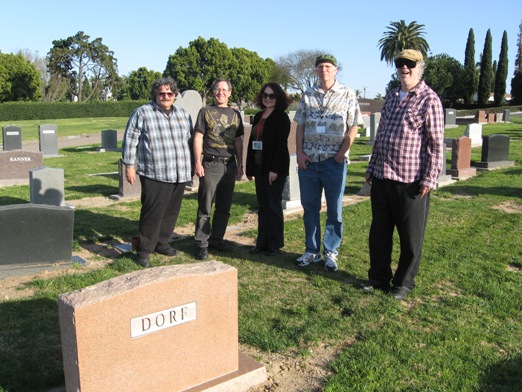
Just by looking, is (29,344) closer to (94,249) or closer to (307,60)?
(94,249)

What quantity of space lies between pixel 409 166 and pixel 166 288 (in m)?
2.32

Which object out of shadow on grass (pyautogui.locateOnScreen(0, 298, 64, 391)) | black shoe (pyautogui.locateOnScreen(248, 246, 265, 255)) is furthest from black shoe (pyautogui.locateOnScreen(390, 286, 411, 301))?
shadow on grass (pyautogui.locateOnScreen(0, 298, 64, 391))

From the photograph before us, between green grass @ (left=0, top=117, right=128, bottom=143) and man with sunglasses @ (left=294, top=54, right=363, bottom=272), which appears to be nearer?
man with sunglasses @ (left=294, top=54, right=363, bottom=272)

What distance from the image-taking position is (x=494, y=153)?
12609 millimetres

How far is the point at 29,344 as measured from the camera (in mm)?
3555

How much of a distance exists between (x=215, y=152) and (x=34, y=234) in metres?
1.93

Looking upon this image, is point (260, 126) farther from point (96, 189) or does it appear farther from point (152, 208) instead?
point (96, 189)

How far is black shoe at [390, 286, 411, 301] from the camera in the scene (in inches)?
170

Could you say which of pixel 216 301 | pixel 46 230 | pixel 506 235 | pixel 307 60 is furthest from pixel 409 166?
pixel 307 60

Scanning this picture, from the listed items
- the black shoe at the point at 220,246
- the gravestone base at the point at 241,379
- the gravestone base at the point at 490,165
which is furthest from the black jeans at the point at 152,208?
the gravestone base at the point at 490,165

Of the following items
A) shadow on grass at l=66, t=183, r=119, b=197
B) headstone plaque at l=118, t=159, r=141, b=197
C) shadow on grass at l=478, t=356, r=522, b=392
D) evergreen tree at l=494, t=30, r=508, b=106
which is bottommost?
shadow on grass at l=478, t=356, r=522, b=392

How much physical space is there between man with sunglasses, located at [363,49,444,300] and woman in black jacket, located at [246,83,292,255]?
1230mm

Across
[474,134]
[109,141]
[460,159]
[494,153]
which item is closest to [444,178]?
[460,159]

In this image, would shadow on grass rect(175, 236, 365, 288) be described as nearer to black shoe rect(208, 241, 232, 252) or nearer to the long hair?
black shoe rect(208, 241, 232, 252)
